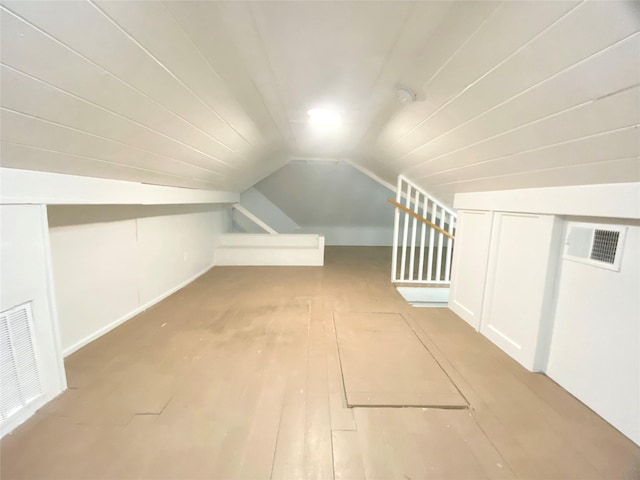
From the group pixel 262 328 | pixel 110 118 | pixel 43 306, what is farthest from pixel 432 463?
pixel 110 118

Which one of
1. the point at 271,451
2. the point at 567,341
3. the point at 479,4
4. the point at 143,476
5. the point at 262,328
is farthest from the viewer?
the point at 262,328

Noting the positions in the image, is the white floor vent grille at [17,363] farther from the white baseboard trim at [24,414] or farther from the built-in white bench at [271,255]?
the built-in white bench at [271,255]

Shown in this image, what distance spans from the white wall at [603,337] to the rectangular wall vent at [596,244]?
0.10 feet

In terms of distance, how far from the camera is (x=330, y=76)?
1.48 meters

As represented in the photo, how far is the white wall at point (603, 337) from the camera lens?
1.21 meters

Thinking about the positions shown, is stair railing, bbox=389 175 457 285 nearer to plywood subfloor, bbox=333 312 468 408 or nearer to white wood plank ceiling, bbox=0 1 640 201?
plywood subfloor, bbox=333 312 468 408

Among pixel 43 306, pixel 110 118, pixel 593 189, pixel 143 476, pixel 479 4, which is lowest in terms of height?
pixel 143 476

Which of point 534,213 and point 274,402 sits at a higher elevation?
point 534,213

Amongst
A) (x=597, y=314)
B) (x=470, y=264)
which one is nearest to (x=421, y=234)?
(x=470, y=264)

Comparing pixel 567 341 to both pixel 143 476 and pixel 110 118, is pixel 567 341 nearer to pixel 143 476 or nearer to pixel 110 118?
pixel 143 476

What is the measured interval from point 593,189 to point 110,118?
2.33m

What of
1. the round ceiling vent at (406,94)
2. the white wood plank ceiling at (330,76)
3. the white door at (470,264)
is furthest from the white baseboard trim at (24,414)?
the white door at (470,264)

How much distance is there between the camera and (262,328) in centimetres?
219

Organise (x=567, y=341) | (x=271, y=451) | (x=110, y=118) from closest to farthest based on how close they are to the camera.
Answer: (x=271, y=451) < (x=110, y=118) < (x=567, y=341)
